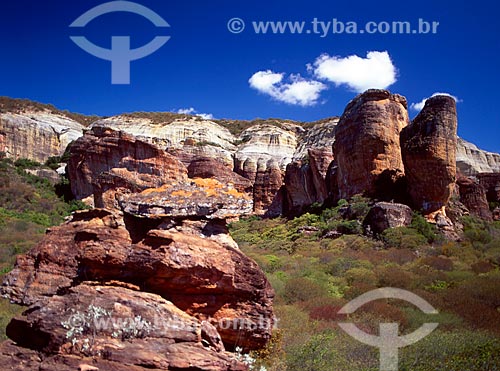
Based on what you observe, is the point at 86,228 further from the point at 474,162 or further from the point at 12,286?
the point at 474,162

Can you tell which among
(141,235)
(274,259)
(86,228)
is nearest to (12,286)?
(86,228)

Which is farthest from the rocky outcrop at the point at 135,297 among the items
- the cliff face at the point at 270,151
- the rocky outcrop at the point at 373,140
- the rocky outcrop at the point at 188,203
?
Result: the rocky outcrop at the point at 373,140

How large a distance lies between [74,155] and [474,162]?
41.2 m

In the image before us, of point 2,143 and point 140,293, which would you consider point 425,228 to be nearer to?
point 140,293

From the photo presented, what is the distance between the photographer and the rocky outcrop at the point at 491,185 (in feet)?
102

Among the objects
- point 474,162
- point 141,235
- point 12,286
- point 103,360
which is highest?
point 474,162

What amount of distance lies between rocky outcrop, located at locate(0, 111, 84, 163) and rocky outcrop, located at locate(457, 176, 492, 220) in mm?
37441

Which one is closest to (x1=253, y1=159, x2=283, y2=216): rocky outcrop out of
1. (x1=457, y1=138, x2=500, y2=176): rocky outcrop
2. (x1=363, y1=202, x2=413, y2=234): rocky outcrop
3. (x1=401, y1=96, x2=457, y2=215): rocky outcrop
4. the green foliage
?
(x1=401, y1=96, x2=457, y2=215): rocky outcrop

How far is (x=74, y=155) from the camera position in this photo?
31.8 m

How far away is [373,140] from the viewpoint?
2366cm

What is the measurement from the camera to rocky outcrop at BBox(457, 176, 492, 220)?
26531mm

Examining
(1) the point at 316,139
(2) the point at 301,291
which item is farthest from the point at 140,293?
(1) the point at 316,139

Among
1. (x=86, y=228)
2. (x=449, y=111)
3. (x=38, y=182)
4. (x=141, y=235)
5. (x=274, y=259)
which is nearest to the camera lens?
(x=86, y=228)

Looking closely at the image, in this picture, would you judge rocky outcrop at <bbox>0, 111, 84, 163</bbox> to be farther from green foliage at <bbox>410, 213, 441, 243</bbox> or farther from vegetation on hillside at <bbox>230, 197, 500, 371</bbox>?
green foliage at <bbox>410, 213, 441, 243</bbox>
